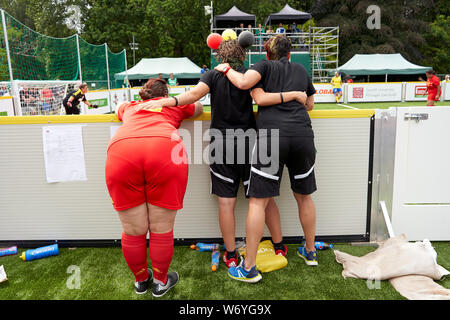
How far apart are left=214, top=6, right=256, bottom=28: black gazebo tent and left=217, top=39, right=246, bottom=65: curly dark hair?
24.5 meters

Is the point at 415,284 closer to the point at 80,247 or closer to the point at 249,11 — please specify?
the point at 80,247

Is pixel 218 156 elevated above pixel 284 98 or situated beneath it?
situated beneath

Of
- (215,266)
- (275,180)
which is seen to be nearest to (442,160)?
(275,180)

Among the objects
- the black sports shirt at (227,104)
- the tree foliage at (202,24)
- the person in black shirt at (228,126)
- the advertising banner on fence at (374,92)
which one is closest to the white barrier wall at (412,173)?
the person in black shirt at (228,126)

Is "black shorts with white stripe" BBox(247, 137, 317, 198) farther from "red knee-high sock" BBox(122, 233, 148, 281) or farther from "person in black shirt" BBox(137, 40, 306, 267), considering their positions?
"red knee-high sock" BBox(122, 233, 148, 281)

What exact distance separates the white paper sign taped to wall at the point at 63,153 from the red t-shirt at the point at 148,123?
81 centimetres

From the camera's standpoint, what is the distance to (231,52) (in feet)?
8.82

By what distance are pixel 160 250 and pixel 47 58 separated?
9.72m

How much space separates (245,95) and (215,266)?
144cm

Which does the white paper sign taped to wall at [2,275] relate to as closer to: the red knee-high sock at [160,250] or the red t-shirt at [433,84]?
the red knee-high sock at [160,250]

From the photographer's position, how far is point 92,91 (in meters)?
14.0

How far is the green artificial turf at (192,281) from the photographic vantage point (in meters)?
2.46

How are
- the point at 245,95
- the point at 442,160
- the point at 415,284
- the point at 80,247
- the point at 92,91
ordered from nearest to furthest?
the point at 415,284 < the point at 245,95 < the point at 442,160 < the point at 80,247 < the point at 92,91

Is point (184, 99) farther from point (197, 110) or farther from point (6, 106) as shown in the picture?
point (6, 106)
